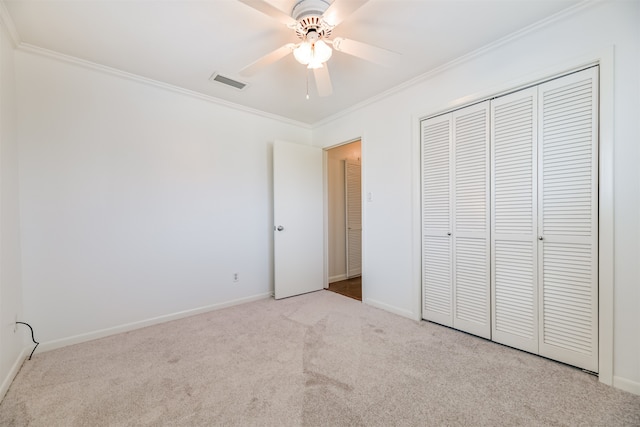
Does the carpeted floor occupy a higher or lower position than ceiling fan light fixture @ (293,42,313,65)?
lower

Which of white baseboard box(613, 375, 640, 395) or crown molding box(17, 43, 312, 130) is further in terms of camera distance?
crown molding box(17, 43, 312, 130)

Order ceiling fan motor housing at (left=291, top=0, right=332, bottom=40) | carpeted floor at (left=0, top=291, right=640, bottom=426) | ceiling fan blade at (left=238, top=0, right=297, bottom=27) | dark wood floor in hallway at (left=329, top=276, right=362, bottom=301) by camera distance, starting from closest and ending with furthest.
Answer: ceiling fan blade at (left=238, top=0, right=297, bottom=27) → carpeted floor at (left=0, top=291, right=640, bottom=426) → ceiling fan motor housing at (left=291, top=0, right=332, bottom=40) → dark wood floor in hallway at (left=329, top=276, right=362, bottom=301)

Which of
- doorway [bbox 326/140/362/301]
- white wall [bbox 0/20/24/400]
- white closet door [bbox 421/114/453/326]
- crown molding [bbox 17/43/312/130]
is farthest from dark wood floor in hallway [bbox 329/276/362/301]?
white wall [bbox 0/20/24/400]

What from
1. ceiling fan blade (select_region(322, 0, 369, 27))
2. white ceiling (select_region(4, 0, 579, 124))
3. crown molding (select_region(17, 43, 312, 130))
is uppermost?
white ceiling (select_region(4, 0, 579, 124))

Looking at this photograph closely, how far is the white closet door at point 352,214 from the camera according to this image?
4629mm

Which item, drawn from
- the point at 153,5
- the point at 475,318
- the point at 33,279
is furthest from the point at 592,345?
the point at 33,279

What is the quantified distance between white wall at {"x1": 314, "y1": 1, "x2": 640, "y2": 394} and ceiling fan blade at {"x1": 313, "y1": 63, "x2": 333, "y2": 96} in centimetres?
110

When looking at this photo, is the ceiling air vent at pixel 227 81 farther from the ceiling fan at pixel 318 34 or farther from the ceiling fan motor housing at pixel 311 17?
the ceiling fan motor housing at pixel 311 17

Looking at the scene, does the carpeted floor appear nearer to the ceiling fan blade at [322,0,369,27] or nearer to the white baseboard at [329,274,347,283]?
the white baseboard at [329,274,347,283]

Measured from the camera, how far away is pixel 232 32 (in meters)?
1.98

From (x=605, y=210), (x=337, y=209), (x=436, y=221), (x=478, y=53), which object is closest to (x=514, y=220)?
(x=605, y=210)

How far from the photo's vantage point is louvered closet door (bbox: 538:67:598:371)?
176cm

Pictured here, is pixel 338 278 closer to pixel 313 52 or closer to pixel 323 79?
Result: pixel 323 79

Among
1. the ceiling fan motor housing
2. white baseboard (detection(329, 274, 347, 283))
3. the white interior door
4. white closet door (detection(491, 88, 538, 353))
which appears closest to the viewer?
the ceiling fan motor housing
